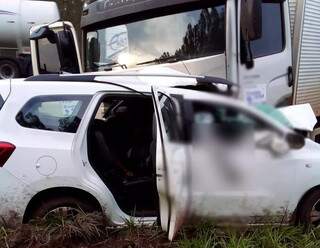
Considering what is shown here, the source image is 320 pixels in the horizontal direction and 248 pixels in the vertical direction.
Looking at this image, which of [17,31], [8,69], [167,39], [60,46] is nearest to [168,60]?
[167,39]

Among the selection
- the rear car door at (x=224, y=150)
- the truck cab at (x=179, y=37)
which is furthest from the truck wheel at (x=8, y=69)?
the rear car door at (x=224, y=150)

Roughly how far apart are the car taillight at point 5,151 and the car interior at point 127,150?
2.04 ft

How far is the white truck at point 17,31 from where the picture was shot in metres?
14.4

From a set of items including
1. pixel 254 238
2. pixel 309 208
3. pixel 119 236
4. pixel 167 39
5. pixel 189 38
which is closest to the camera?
pixel 254 238

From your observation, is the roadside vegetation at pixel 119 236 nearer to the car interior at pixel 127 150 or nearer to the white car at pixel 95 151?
the white car at pixel 95 151

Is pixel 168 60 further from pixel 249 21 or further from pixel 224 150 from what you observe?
pixel 224 150

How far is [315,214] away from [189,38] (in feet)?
8.10

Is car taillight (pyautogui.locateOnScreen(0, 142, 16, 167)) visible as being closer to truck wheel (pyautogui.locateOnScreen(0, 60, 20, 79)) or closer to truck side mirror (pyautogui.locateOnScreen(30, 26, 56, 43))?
truck side mirror (pyautogui.locateOnScreen(30, 26, 56, 43))

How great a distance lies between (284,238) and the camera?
13.0ft

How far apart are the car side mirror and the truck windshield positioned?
14.4 ft

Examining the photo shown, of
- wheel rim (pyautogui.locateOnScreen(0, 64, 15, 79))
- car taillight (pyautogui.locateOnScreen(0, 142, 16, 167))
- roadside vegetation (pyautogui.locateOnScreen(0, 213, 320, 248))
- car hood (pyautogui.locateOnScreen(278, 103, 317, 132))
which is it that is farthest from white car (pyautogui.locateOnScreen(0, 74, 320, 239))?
wheel rim (pyautogui.locateOnScreen(0, 64, 15, 79))

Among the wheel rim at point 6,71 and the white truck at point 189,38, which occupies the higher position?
the white truck at point 189,38

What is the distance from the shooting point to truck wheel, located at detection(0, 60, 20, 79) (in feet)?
47.1

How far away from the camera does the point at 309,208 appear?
4316 millimetres
